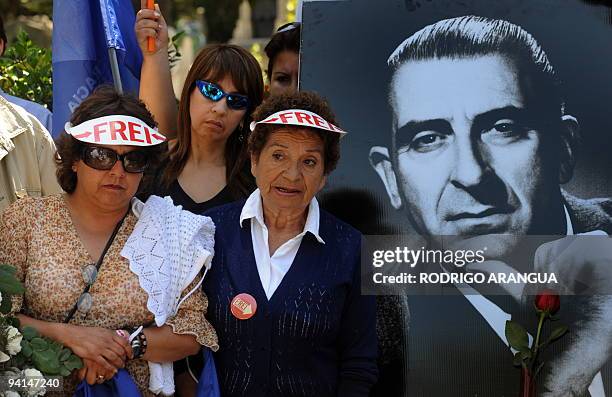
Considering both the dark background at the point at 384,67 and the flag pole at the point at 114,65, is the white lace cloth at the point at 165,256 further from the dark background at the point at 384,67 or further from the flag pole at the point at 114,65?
the flag pole at the point at 114,65

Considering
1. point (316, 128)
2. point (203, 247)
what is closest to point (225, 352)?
point (203, 247)

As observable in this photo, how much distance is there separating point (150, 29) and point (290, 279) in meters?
1.66

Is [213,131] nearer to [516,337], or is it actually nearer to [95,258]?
[95,258]

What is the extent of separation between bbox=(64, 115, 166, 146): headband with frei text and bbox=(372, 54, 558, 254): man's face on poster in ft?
3.76

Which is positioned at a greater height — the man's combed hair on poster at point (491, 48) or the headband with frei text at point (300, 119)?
the man's combed hair on poster at point (491, 48)

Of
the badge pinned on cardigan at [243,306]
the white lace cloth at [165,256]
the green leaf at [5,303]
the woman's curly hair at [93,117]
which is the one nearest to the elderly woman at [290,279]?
the badge pinned on cardigan at [243,306]

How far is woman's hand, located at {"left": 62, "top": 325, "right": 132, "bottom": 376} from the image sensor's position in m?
3.45

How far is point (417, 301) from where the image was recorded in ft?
14.0

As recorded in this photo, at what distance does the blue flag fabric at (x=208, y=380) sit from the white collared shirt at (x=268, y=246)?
304mm

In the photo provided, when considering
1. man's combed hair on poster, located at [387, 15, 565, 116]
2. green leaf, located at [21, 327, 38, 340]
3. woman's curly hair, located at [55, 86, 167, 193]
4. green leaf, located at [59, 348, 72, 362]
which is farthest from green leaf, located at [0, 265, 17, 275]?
man's combed hair on poster, located at [387, 15, 565, 116]

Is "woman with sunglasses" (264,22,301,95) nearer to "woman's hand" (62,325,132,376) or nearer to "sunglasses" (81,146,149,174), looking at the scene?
"sunglasses" (81,146,149,174)

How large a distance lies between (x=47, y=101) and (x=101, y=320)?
7.52ft

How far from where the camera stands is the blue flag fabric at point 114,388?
11.4 feet

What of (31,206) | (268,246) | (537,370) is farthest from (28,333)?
(537,370)
